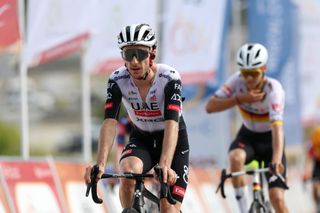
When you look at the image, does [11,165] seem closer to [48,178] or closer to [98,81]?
[48,178]

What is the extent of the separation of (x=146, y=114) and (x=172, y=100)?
1.70 ft

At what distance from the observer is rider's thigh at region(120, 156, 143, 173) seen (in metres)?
9.10

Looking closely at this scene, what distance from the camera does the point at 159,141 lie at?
9.67 metres

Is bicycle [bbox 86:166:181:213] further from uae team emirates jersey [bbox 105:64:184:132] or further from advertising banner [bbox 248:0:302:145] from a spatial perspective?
advertising banner [bbox 248:0:302:145]

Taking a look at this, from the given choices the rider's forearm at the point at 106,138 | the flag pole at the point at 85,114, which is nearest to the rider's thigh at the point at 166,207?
the rider's forearm at the point at 106,138

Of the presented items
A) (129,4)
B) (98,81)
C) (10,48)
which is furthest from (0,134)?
(10,48)

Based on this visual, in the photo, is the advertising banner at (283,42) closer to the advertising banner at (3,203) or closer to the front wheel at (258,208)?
the front wheel at (258,208)

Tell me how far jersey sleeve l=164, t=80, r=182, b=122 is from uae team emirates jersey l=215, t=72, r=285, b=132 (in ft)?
9.18

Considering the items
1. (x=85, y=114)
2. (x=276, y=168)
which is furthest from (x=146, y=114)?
(x=85, y=114)

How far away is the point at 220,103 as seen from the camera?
1216cm

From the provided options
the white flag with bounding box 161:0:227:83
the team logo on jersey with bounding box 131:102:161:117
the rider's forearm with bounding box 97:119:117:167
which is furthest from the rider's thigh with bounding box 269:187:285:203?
the white flag with bounding box 161:0:227:83

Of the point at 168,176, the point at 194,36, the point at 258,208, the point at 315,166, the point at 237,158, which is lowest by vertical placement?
the point at 315,166

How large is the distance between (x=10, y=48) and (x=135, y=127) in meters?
4.06

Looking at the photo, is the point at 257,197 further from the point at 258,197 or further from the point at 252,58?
the point at 252,58
